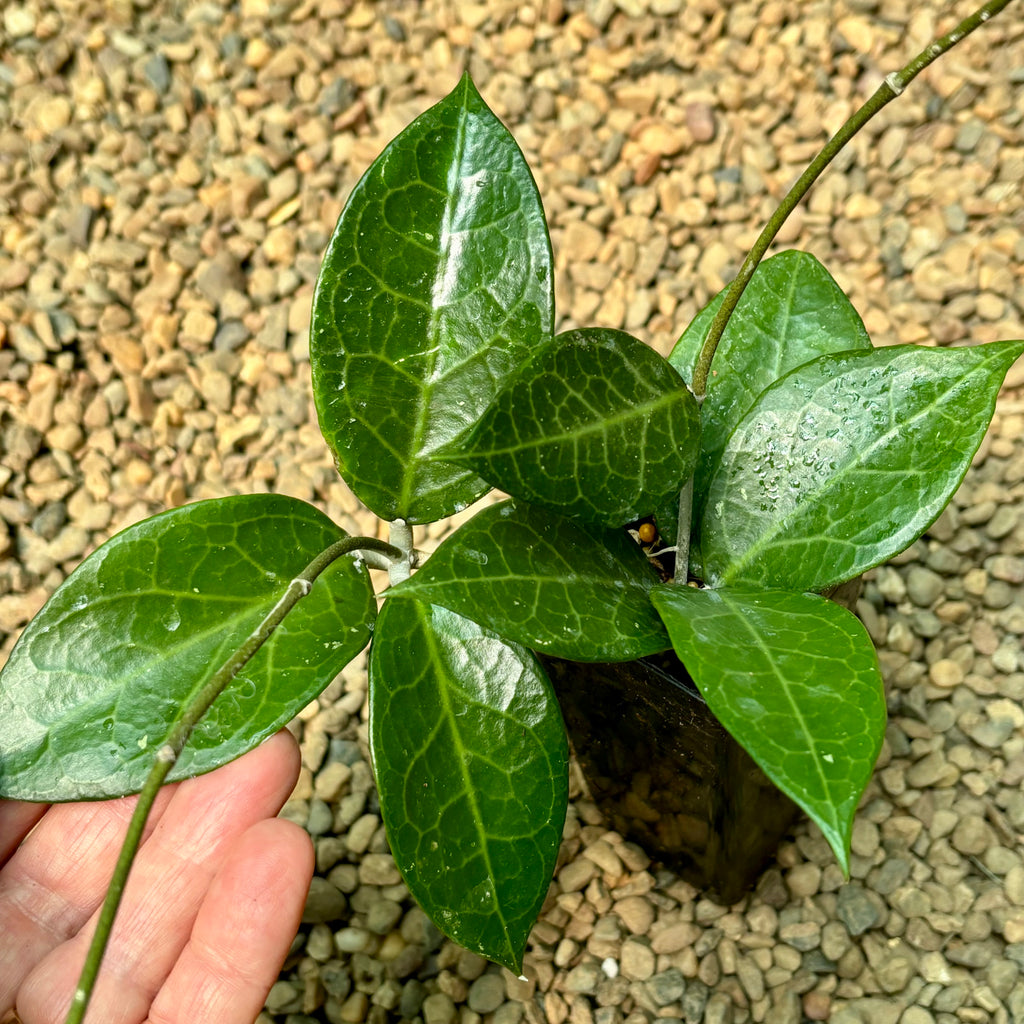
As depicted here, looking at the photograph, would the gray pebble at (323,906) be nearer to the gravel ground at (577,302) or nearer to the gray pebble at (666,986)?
the gravel ground at (577,302)

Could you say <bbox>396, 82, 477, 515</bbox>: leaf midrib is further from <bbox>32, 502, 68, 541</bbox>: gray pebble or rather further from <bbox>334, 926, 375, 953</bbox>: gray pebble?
<bbox>32, 502, 68, 541</bbox>: gray pebble

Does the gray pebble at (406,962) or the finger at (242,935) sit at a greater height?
the finger at (242,935)

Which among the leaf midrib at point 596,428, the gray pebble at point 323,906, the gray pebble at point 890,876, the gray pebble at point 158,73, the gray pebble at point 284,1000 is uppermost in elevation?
the gray pebble at point 158,73

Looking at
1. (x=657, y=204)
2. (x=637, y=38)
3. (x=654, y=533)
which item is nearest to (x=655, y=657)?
(x=654, y=533)

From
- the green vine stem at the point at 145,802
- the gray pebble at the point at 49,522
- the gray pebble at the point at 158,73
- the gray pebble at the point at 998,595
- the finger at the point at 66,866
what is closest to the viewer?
the green vine stem at the point at 145,802

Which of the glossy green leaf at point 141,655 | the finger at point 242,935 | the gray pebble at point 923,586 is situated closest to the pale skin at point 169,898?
the finger at point 242,935
